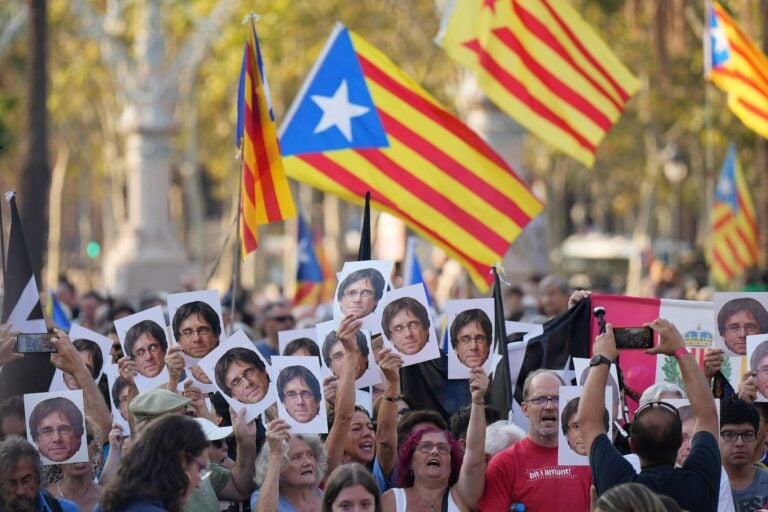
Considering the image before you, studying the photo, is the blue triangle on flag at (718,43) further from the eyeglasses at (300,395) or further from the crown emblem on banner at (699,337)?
the eyeglasses at (300,395)

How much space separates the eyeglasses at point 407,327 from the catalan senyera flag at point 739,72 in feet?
19.9

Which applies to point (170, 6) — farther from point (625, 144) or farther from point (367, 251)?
point (367, 251)

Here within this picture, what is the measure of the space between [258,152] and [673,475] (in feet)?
15.7

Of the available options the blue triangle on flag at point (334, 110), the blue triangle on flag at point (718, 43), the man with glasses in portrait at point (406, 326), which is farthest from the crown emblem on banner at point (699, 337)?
the blue triangle on flag at point (718, 43)

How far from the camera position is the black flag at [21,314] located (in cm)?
808

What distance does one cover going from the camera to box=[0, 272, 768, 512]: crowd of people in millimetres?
5762

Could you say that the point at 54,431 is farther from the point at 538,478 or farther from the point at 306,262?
the point at 306,262

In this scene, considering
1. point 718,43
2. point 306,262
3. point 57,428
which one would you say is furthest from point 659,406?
point 306,262

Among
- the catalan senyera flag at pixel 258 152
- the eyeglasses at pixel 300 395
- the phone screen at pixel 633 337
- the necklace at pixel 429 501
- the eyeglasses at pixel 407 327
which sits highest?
the catalan senyera flag at pixel 258 152

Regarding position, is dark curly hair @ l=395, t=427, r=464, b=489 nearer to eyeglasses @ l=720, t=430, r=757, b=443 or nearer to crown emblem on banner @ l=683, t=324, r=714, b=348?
eyeglasses @ l=720, t=430, r=757, b=443

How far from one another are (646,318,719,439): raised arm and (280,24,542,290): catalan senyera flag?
181 inches

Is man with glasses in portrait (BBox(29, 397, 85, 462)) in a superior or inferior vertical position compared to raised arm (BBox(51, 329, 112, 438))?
inferior

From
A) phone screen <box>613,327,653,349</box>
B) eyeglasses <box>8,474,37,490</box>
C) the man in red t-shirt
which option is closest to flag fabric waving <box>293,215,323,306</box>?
the man in red t-shirt

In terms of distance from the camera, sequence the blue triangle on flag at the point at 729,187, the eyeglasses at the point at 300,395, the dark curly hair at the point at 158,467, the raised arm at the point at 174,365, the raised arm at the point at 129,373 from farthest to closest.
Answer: the blue triangle on flag at the point at 729,187
the raised arm at the point at 129,373
the raised arm at the point at 174,365
the eyeglasses at the point at 300,395
the dark curly hair at the point at 158,467
